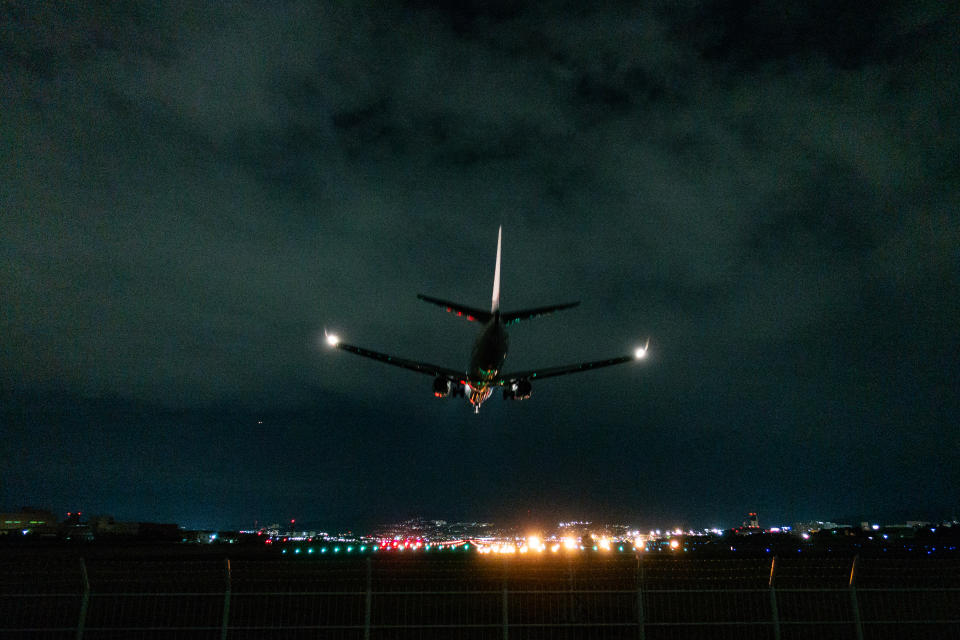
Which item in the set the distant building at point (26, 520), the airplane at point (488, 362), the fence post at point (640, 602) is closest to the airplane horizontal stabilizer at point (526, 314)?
the airplane at point (488, 362)

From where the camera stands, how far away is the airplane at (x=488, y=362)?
3472 cm

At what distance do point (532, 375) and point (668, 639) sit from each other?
21515mm

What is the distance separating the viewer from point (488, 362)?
3516cm

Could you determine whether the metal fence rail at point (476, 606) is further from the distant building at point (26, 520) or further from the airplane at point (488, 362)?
the distant building at point (26, 520)

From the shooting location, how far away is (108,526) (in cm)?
8069

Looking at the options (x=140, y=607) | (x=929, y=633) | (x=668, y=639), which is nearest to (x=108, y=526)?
(x=140, y=607)

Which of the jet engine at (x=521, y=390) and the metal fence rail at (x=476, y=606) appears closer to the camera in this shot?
the metal fence rail at (x=476, y=606)

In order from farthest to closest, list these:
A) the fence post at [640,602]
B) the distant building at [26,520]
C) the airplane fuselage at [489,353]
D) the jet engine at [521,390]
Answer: the distant building at [26,520] → the jet engine at [521,390] → the airplane fuselage at [489,353] → the fence post at [640,602]

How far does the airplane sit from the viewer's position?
34.7 m

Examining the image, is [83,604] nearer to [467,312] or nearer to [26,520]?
[467,312]

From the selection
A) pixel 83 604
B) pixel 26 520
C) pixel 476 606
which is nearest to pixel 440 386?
pixel 476 606

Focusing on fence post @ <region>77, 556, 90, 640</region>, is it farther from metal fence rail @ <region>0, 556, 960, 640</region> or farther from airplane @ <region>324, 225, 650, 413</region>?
airplane @ <region>324, 225, 650, 413</region>

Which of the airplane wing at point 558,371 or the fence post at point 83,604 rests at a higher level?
the airplane wing at point 558,371

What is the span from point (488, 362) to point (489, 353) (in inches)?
28.7
